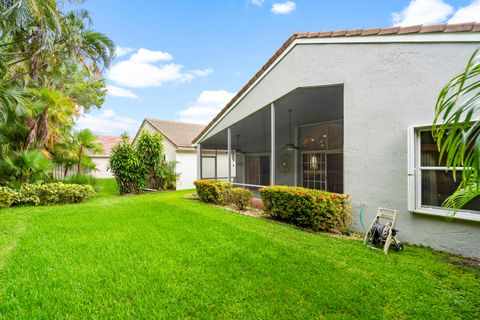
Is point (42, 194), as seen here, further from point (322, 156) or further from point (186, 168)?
point (322, 156)

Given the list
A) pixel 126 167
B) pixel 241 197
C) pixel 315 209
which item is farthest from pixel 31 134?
pixel 315 209

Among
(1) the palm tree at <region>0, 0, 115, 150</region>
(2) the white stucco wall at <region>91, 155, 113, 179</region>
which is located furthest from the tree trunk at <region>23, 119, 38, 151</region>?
(2) the white stucco wall at <region>91, 155, 113, 179</region>

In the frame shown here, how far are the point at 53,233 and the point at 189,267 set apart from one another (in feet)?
14.3

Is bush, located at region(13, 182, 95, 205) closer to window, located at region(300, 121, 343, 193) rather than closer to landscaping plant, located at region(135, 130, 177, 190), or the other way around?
landscaping plant, located at region(135, 130, 177, 190)

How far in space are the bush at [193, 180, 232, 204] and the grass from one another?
388 centimetres

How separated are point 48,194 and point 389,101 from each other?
511 inches

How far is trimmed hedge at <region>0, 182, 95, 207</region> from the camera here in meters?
9.20

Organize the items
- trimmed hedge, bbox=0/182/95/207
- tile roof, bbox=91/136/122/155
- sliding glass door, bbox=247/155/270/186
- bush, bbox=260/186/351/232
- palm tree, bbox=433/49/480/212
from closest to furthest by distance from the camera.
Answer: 1. palm tree, bbox=433/49/480/212
2. bush, bbox=260/186/351/232
3. trimmed hedge, bbox=0/182/95/207
4. sliding glass door, bbox=247/155/270/186
5. tile roof, bbox=91/136/122/155

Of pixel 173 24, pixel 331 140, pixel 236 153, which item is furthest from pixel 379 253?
pixel 173 24

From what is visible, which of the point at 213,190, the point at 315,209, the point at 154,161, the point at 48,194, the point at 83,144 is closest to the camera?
the point at 315,209

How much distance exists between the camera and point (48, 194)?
9.92 metres

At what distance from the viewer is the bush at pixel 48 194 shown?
9531 mm

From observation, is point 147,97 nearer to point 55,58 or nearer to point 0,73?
point 55,58

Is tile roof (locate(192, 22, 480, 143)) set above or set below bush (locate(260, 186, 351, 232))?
above
